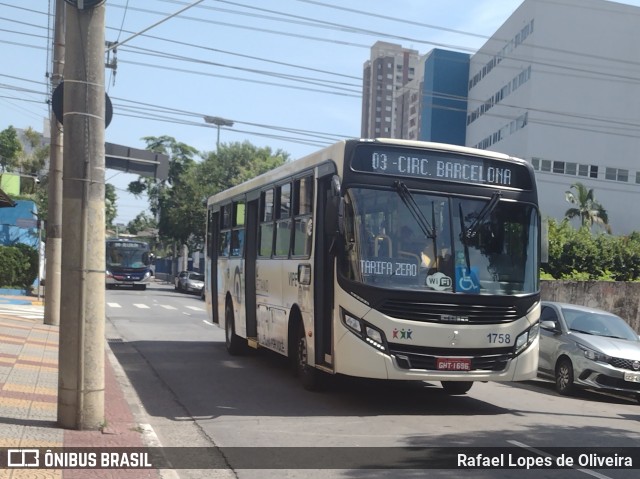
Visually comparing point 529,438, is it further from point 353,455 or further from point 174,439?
point 174,439

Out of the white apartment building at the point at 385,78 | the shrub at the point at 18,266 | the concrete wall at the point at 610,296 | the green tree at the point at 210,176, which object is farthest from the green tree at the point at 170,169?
the white apartment building at the point at 385,78

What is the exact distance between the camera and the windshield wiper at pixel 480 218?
32.6 feet

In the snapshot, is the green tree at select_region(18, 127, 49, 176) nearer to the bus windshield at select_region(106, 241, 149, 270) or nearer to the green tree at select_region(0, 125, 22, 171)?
the green tree at select_region(0, 125, 22, 171)

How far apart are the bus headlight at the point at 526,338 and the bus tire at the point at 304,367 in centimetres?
281

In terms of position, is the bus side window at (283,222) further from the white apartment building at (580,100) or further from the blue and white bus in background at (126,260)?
the white apartment building at (580,100)

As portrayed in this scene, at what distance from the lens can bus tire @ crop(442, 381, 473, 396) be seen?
11672 millimetres

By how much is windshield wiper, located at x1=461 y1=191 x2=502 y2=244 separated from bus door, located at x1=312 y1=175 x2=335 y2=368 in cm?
173

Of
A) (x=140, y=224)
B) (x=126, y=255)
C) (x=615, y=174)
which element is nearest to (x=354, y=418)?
(x=126, y=255)

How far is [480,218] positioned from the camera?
10062mm

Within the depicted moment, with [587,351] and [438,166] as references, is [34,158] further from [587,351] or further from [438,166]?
[438,166]

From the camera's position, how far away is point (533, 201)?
1055cm

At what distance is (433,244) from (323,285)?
1.57 meters

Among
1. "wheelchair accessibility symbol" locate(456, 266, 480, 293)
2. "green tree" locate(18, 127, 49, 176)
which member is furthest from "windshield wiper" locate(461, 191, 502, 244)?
"green tree" locate(18, 127, 49, 176)

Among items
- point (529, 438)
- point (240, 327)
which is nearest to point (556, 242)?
point (240, 327)
